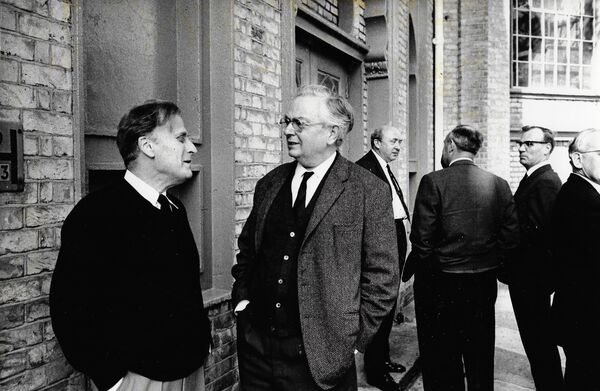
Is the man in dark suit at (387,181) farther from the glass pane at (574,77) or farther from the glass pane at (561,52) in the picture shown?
the glass pane at (574,77)

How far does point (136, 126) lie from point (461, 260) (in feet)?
8.45

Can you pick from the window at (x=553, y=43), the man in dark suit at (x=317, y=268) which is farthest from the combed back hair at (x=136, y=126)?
the window at (x=553, y=43)

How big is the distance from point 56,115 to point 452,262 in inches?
109

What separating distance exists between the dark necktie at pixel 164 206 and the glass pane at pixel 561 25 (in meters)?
12.5

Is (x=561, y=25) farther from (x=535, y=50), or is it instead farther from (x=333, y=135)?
(x=333, y=135)

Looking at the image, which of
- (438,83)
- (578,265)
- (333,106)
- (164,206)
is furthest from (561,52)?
(164,206)

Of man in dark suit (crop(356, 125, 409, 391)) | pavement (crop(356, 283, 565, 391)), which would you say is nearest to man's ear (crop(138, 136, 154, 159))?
man in dark suit (crop(356, 125, 409, 391))

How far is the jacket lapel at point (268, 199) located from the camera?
257 centimetres

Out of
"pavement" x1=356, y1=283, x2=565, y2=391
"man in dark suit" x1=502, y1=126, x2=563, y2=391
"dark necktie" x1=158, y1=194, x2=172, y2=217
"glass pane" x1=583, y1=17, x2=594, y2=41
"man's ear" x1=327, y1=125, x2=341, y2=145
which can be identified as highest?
"glass pane" x1=583, y1=17, x2=594, y2=41

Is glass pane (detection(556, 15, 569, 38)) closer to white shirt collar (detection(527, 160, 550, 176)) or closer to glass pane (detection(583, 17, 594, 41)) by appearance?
glass pane (detection(583, 17, 594, 41))

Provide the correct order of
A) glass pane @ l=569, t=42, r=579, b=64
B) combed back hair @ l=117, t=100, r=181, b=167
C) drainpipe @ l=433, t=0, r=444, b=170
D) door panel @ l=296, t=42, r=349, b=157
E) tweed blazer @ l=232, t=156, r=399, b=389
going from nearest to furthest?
combed back hair @ l=117, t=100, r=181, b=167
tweed blazer @ l=232, t=156, r=399, b=389
door panel @ l=296, t=42, r=349, b=157
drainpipe @ l=433, t=0, r=444, b=170
glass pane @ l=569, t=42, r=579, b=64

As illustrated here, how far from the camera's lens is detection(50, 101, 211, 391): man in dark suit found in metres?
1.88

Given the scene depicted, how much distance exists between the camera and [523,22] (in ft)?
39.4

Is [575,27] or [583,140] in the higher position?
[575,27]
